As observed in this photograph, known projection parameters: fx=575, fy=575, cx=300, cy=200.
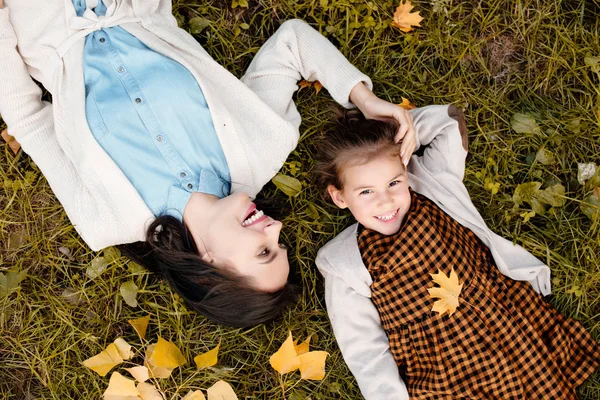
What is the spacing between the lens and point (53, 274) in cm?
252

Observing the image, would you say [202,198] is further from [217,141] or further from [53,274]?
[53,274]

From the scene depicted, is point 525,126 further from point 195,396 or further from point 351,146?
point 195,396

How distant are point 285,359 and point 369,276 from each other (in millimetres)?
482

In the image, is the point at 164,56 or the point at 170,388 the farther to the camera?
the point at 170,388

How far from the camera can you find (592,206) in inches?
96.0

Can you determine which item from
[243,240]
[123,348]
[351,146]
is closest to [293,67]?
[351,146]

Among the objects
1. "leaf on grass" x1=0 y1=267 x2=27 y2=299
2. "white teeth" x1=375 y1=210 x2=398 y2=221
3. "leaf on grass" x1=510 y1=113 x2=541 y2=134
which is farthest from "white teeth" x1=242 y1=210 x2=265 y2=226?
"leaf on grass" x1=510 y1=113 x2=541 y2=134

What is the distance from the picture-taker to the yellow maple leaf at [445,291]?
2209mm

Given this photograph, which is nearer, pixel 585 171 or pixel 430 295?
pixel 430 295

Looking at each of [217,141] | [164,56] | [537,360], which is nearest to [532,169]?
[537,360]

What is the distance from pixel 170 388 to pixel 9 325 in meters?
0.76

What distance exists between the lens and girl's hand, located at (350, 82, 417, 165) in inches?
87.0

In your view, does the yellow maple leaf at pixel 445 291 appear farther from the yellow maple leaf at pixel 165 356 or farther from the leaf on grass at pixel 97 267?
the leaf on grass at pixel 97 267

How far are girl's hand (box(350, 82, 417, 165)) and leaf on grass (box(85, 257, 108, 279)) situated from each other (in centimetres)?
127
